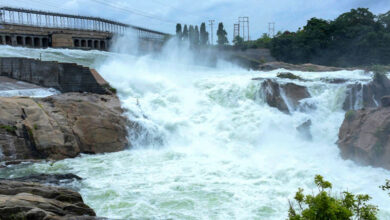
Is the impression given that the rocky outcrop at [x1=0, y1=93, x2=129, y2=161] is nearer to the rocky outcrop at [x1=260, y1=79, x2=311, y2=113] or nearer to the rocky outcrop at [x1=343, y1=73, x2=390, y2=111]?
the rocky outcrop at [x1=260, y1=79, x2=311, y2=113]

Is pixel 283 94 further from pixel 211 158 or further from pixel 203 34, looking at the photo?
pixel 203 34

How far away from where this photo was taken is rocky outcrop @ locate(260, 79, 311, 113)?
60.6 feet

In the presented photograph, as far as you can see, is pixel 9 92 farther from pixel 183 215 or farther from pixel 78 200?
pixel 183 215

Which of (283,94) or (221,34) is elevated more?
(221,34)

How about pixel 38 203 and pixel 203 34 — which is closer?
pixel 38 203

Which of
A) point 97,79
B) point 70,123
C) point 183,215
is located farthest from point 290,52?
point 183,215

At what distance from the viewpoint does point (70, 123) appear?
14.5 meters

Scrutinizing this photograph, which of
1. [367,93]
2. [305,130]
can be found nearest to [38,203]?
[305,130]

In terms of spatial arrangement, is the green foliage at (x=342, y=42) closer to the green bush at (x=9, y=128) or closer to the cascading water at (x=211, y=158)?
the cascading water at (x=211, y=158)

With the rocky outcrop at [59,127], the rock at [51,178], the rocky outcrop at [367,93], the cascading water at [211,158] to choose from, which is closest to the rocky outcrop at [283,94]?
the cascading water at [211,158]

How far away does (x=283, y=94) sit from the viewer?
18.9 m

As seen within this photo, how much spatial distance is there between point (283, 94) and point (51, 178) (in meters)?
12.3

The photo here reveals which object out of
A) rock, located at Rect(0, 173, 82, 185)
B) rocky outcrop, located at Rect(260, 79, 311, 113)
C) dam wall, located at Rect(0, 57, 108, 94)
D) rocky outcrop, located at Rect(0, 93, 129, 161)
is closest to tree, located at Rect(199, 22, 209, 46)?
rocky outcrop, located at Rect(260, 79, 311, 113)

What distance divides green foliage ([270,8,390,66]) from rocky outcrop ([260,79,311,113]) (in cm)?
2596
